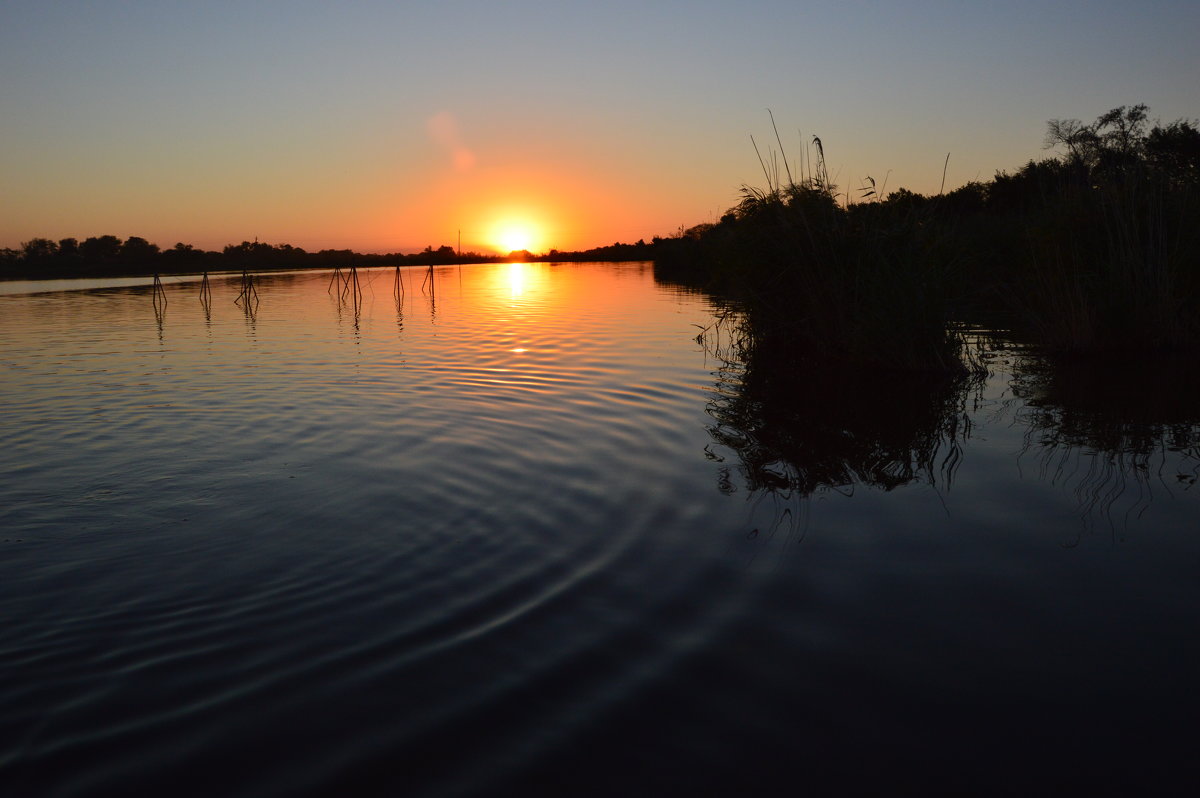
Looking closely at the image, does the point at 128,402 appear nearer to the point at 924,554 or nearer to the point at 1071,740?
the point at 924,554

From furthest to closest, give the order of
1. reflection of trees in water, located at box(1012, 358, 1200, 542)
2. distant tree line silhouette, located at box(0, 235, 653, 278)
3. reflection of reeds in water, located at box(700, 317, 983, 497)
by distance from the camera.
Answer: distant tree line silhouette, located at box(0, 235, 653, 278) → reflection of reeds in water, located at box(700, 317, 983, 497) → reflection of trees in water, located at box(1012, 358, 1200, 542)

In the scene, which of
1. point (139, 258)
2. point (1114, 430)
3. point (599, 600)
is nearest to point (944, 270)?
point (1114, 430)

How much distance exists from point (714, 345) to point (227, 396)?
10.7 meters

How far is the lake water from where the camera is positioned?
2938mm

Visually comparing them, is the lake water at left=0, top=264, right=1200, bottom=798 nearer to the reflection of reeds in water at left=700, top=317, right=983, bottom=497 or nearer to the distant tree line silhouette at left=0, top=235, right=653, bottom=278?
the reflection of reeds in water at left=700, top=317, right=983, bottom=497

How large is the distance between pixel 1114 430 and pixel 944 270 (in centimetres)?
482

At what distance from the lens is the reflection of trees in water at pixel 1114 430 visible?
6.46 m

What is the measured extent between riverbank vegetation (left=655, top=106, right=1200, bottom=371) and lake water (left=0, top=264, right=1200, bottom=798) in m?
3.32

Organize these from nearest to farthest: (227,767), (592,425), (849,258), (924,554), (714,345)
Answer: (227,767)
(924,554)
(592,425)
(849,258)
(714,345)

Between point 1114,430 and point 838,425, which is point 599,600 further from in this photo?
point 1114,430

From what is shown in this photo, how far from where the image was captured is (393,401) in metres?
11.0

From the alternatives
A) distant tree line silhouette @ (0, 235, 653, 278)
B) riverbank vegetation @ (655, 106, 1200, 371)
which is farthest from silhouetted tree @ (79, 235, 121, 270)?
riverbank vegetation @ (655, 106, 1200, 371)

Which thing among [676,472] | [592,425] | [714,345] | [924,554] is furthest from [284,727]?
[714,345]

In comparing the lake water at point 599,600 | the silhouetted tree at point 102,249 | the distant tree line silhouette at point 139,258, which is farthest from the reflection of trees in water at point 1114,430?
the silhouetted tree at point 102,249
